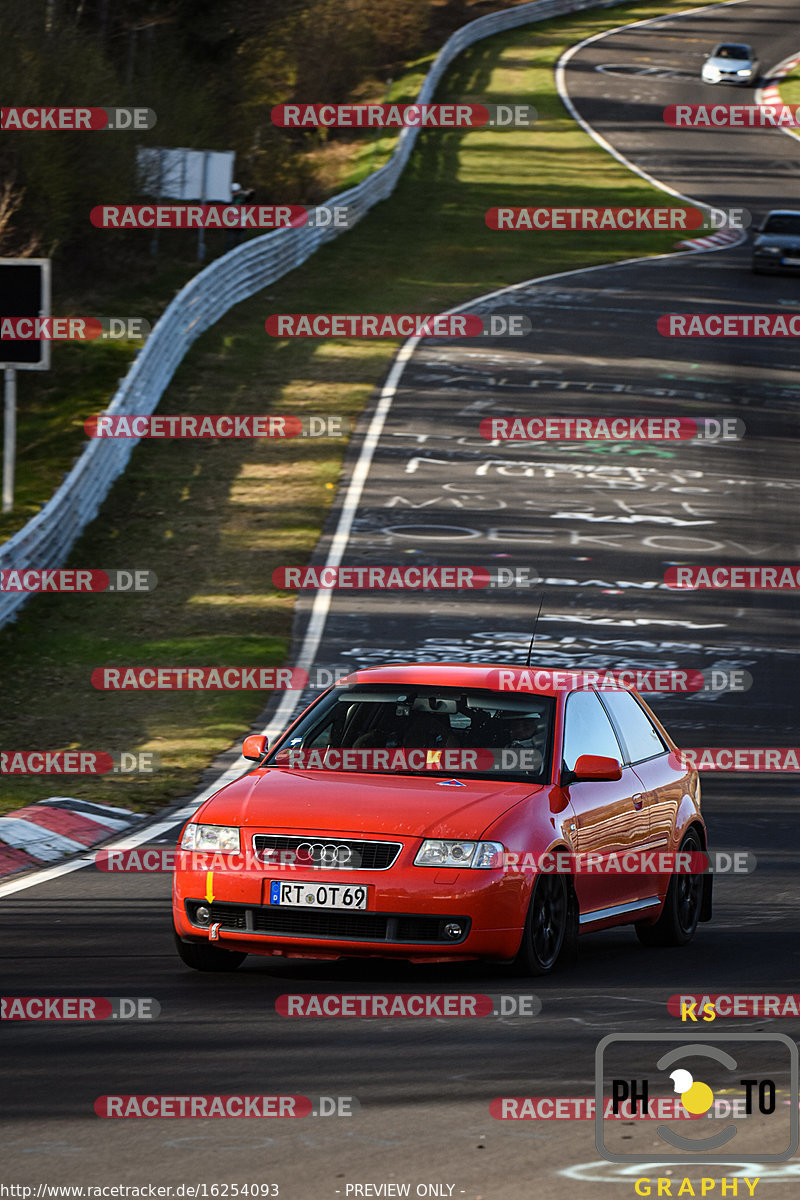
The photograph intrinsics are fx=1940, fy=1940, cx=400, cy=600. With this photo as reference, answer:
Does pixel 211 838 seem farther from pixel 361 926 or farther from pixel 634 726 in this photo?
pixel 634 726

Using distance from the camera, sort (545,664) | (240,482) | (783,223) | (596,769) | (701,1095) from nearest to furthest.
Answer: (701,1095)
(596,769)
(545,664)
(240,482)
(783,223)

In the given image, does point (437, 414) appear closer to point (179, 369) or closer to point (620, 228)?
point (179, 369)

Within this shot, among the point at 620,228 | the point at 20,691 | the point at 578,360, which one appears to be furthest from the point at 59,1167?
the point at 620,228

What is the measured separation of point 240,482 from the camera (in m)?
28.5

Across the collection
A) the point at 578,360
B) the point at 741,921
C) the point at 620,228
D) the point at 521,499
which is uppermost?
the point at 620,228

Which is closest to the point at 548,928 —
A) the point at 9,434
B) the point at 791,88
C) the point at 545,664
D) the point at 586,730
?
the point at 586,730

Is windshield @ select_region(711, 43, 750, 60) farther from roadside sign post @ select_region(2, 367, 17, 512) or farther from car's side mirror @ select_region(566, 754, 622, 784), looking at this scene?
car's side mirror @ select_region(566, 754, 622, 784)

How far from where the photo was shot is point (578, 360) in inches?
1436

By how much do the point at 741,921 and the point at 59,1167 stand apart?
5.95m

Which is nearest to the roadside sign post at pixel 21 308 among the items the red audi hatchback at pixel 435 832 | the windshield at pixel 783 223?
the red audi hatchback at pixel 435 832

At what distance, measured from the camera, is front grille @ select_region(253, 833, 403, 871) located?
8492mm

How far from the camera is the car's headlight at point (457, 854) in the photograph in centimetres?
850

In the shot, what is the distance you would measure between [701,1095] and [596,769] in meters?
2.73

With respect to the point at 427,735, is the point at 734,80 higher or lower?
higher
